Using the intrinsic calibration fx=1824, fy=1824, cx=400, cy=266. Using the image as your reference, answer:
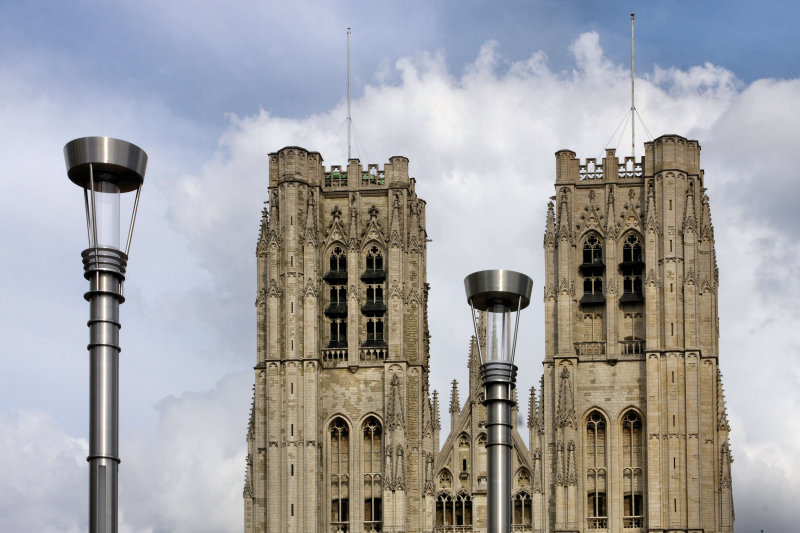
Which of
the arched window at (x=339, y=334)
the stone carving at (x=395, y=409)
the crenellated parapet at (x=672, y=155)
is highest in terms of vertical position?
the crenellated parapet at (x=672, y=155)

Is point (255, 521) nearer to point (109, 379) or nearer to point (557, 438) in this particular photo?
point (557, 438)

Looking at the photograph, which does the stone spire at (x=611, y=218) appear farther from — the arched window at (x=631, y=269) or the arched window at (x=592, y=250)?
the arched window at (x=592, y=250)

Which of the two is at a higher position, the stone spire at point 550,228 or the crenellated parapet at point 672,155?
the crenellated parapet at point 672,155

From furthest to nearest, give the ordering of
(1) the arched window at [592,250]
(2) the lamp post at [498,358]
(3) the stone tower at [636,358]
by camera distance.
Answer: (1) the arched window at [592,250]
(3) the stone tower at [636,358]
(2) the lamp post at [498,358]

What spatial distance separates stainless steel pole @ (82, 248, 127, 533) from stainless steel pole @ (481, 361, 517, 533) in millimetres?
8569

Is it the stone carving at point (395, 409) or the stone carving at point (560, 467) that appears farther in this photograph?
the stone carving at point (395, 409)

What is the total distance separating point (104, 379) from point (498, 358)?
964cm

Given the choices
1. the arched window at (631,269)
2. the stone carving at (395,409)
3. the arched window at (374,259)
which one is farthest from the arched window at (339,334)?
the arched window at (631,269)

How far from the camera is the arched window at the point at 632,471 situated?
246ft

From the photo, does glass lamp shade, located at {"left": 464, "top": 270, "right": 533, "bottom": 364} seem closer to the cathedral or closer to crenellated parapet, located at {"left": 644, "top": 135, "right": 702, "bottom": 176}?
the cathedral

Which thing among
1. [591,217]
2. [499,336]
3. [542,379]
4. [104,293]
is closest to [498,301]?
[499,336]

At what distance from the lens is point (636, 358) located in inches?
2995

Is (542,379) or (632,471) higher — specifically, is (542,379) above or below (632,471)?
above

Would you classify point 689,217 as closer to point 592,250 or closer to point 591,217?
point 591,217
